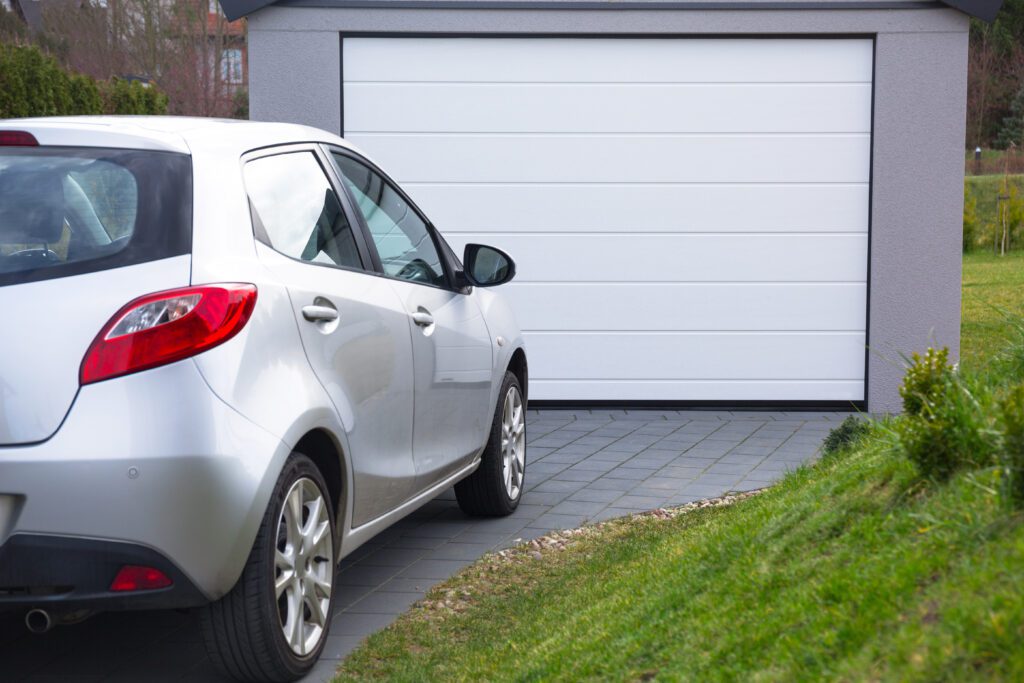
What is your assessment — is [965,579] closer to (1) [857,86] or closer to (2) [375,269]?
(2) [375,269]

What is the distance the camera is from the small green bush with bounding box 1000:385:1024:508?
2.88 m

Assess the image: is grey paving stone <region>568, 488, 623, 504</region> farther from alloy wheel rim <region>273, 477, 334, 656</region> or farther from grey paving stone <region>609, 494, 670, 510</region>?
alloy wheel rim <region>273, 477, 334, 656</region>

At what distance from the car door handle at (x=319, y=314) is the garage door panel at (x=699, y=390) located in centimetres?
568

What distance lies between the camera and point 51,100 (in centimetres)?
1825

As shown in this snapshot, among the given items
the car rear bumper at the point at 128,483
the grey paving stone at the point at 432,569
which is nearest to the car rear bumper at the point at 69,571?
the car rear bumper at the point at 128,483

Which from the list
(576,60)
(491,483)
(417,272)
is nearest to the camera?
(417,272)

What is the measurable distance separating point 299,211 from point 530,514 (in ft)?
8.50

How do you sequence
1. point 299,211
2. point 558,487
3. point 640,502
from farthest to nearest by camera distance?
point 558,487, point 640,502, point 299,211

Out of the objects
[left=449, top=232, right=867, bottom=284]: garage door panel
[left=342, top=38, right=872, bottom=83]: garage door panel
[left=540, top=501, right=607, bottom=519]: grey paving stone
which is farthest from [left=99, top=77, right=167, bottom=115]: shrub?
[left=540, top=501, right=607, bottom=519]: grey paving stone

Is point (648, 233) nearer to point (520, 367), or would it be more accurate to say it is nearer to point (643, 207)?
point (643, 207)

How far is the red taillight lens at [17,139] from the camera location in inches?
150

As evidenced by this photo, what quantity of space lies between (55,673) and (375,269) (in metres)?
1.74

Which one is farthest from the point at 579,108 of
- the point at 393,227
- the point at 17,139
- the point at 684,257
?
the point at 17,139

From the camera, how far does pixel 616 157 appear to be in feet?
31.6
